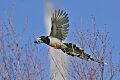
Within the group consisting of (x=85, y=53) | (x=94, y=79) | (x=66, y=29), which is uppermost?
(x=66, y=29)

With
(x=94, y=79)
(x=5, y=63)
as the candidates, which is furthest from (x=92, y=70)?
(x=5, y=63)

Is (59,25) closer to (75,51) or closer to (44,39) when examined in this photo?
(44,39)

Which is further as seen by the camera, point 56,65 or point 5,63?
point 5,63

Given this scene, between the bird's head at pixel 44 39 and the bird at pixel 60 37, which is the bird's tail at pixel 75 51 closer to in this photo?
the bird at pixel 60 37

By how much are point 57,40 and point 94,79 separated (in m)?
0.91

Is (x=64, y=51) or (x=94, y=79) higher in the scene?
(x=64, y=51)

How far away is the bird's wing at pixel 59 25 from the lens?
20.5 ft

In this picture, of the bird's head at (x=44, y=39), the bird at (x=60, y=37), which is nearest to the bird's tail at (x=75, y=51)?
the bird at (x=60, y=37)

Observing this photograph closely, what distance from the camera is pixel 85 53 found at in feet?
19.7

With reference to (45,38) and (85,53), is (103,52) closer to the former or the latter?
(85,53)

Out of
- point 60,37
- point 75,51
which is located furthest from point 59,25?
point 75,51

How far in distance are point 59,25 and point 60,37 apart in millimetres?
211

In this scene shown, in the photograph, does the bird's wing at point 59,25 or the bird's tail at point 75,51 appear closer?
the bird's tail at point 75,51

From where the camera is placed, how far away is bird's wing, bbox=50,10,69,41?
246 inches
